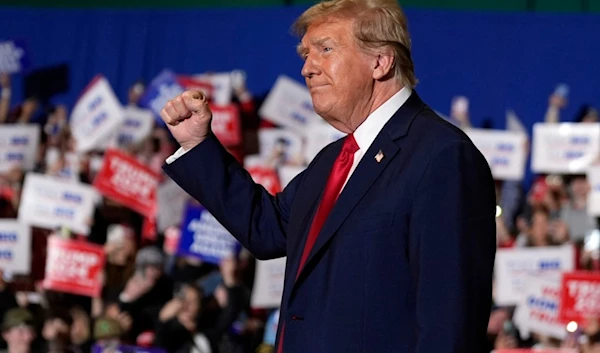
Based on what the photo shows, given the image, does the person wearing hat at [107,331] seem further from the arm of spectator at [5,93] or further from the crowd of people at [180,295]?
the arm of spectator at [5,93]

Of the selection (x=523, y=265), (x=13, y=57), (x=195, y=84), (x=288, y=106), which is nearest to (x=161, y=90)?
(x=195, y=84)

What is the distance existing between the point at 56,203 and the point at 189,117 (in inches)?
231

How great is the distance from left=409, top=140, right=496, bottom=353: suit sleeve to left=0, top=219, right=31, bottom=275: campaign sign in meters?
6.26

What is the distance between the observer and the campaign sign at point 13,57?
30.8 feet

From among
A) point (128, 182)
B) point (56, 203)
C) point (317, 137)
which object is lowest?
point (56, 203)

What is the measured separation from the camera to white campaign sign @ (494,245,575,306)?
6.79m

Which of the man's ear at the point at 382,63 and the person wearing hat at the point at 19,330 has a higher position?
the man's ear at the point at 382,63

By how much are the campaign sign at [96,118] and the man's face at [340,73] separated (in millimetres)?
6525

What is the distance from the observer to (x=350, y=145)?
207 cm

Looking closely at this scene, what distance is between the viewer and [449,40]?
8.79 meters

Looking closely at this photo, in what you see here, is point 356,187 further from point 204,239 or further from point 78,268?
point 78,268

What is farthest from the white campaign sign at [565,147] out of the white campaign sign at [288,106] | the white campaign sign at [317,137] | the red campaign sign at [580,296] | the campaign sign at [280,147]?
the white campaign sign at [288,106]

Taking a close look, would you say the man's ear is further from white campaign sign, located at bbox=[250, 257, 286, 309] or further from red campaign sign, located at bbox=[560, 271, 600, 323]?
white campaign sign, located at bbox=[250, 257, 286, 309]

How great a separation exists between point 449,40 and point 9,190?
11.0ft
